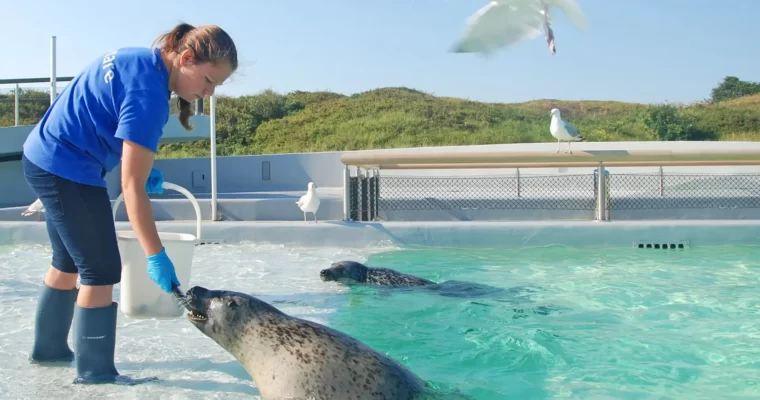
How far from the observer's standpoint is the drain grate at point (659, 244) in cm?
738

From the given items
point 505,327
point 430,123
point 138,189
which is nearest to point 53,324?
point 138,189

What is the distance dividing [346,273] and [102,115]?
123 inches

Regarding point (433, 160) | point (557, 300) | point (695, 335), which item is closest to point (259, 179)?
point (433, 160)

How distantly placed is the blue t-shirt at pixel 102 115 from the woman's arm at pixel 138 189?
38 millimetres

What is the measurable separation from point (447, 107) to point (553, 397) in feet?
90.4

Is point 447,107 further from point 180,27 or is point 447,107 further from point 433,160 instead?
point 180,27

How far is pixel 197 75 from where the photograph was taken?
2572 millimetres

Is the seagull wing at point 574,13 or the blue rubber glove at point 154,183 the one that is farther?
the seagull wing at point 574,13

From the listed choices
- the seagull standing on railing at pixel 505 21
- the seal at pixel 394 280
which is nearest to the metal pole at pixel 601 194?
the seagull standing on railing at pixel 505 21

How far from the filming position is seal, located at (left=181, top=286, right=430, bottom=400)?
2.53 m

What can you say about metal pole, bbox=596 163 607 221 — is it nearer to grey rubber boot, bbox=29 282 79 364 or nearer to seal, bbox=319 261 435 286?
seal, bbox=319 261 435 286

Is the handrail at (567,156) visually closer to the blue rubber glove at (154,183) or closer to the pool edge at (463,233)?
the pool edge at (463,233)

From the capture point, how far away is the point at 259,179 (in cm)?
1733

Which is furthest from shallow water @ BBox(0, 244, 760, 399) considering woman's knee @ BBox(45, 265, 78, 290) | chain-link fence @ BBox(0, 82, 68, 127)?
chain-link fence @ BBox(0, 82, 68, 127)
